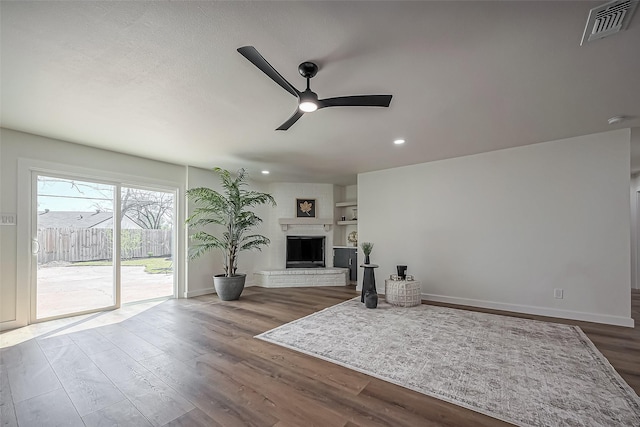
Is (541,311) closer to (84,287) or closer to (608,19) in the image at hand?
(608,19)

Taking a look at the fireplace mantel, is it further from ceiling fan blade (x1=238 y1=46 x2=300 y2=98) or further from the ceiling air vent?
the ceiling air vent

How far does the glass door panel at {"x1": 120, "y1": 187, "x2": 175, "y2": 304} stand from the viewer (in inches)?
181

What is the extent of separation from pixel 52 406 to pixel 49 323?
243 cm

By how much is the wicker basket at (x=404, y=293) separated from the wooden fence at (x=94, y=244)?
407 cm

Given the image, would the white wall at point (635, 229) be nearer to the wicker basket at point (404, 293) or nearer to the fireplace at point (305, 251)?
the wicker basket at point (404, 293)

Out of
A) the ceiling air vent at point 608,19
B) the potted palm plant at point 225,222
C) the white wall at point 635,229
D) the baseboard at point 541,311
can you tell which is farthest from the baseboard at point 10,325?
the white wall at point 635,229

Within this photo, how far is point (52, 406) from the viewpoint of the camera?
1918 mm

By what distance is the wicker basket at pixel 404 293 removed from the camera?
4.36 m

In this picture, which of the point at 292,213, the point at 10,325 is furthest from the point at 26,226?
the point at 292,213

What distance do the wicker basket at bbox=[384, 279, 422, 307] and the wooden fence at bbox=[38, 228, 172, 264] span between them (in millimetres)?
4069

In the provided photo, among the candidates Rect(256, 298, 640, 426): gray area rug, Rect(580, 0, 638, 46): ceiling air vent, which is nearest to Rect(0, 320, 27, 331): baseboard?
Rect(256, 298, 640, 426): gray area rug

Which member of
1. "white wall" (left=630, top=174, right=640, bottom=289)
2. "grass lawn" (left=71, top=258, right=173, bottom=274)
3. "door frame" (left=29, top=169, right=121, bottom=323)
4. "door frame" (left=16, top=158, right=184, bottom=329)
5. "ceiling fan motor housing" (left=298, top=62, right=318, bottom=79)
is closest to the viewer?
"ceiling fan motor housing" (left=298, top=62, right=318, bottom=79)

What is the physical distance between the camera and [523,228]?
4.17 meters

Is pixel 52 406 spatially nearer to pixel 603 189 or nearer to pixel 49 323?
pixel 49 323
